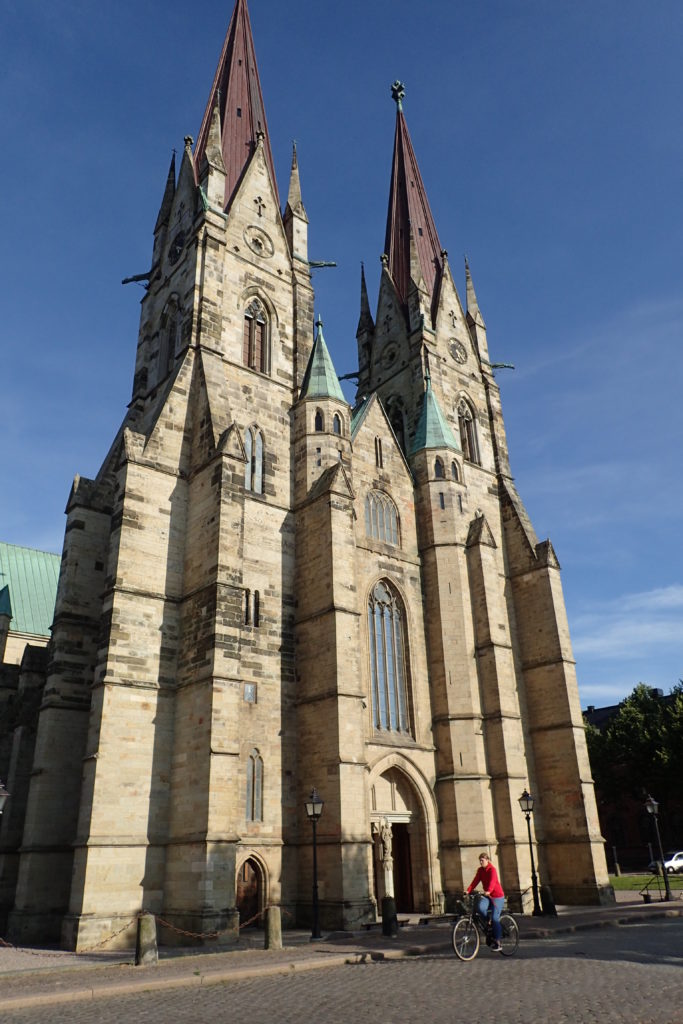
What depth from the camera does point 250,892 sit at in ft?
67.7

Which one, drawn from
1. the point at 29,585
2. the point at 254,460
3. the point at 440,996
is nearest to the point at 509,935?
the point at 440,996

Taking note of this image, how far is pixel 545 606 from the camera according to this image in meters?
30.6

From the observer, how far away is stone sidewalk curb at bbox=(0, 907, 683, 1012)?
10.3 m

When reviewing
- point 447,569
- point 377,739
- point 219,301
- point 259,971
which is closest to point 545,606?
point 447,569

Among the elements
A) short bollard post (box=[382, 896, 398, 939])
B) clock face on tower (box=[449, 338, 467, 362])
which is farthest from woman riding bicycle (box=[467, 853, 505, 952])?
clock face on tower (box=[449, 338, 467, 362])

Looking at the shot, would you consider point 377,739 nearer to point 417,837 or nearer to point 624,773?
point 417,837

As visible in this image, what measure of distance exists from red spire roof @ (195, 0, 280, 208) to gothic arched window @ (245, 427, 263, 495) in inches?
445

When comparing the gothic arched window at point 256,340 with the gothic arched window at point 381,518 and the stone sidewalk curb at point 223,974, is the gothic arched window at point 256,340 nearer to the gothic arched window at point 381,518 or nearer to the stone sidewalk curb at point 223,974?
the gothic arched window at point 381,518

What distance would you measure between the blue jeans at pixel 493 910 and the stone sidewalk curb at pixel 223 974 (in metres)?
2.14

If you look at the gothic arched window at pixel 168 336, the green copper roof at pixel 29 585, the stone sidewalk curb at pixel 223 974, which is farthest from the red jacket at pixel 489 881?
the green copper roof at pixel 29 585

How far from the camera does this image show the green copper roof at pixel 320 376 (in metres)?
27.7

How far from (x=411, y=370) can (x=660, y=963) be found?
28.0 m

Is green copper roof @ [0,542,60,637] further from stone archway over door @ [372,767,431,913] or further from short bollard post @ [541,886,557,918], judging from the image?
short bollard post @ [541,886,557,918]

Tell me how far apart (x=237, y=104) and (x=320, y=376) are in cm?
1703
